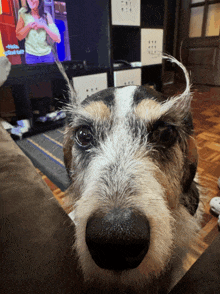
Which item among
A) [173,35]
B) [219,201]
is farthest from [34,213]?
[173,35]

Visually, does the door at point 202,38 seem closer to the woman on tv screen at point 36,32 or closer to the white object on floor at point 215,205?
the woman on tv screen at point 36,32

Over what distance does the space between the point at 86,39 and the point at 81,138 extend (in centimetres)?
355

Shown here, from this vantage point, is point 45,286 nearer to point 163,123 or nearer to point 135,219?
point 135,219

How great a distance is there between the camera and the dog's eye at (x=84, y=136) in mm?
1213

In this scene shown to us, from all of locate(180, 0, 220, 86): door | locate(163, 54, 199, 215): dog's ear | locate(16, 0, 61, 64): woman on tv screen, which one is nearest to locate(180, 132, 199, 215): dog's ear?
locate(163, 54, 199, 215): dog's ear

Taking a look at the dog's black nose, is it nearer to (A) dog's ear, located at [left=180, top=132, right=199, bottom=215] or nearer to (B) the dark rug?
(A) dog's ear, located at [left=180, top=132, right=199, bottom=215]

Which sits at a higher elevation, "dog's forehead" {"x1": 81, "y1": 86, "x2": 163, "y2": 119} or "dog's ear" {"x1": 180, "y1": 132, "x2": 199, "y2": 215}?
"dog's forehead" {"x1": 81, "y1": 86, "x2": 163, "y2": 119}

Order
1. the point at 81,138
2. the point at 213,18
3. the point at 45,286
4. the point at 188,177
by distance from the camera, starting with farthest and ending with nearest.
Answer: the point at 213,18
the point at 188,177
the point at 81,138
the point at 45,286

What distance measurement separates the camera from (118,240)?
0.58 m

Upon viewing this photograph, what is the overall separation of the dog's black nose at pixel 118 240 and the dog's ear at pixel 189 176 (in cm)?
78

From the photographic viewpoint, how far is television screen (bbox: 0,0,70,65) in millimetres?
3000

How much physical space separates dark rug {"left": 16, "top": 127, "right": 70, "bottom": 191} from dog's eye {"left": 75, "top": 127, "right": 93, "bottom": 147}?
1140mm

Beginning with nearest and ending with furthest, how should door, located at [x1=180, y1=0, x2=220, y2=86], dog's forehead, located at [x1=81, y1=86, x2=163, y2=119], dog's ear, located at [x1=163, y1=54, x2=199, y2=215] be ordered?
dog's forehead, located at [x1=81, y1=86, x2=163, y2=119] → dog's ear, located at [x1=163, y1=54, x2=199, y2=215] → door, located at [x1=180, y1=0, x2=220, y2=86]

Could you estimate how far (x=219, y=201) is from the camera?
6.14 ft
